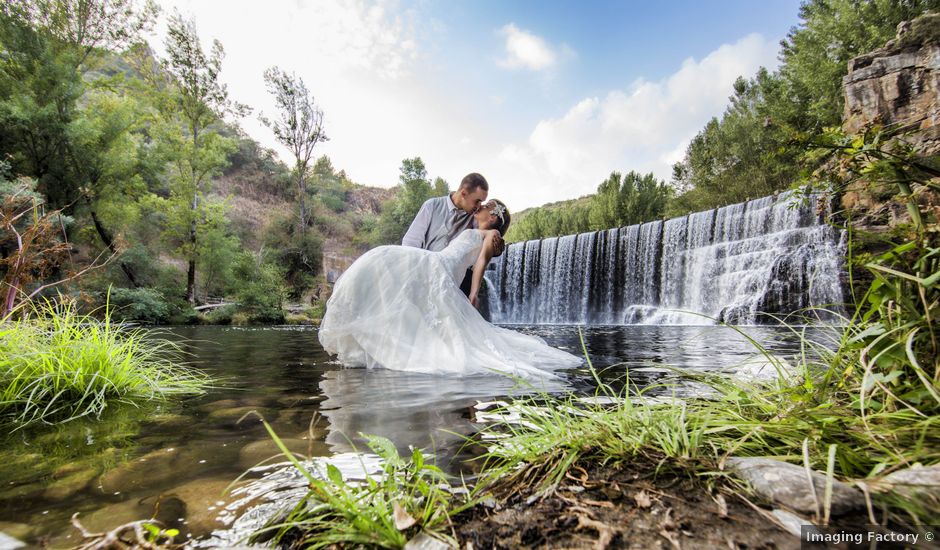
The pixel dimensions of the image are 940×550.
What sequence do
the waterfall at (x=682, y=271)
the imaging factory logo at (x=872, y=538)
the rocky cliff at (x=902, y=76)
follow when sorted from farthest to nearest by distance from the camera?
the rocky cliff at (x=902, y=76) < the waterfall at (x=682, y=271) < the imaging factory logo at (x=872, y=538)

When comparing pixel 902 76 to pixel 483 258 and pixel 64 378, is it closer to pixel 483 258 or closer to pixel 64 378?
pixel 483 258

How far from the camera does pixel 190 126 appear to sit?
17844mm

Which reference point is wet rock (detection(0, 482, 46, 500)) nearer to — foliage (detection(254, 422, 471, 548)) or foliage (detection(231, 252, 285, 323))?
foliage (detection(254, 422, 471, 548))

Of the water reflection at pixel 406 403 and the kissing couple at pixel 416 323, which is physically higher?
the kissing couple at pixel 416 323

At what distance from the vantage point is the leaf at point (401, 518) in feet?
2.41

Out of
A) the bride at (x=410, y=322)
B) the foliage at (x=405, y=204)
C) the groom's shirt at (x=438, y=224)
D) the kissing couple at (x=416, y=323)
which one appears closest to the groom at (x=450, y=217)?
the groom's shirt at (x=438, y=224)

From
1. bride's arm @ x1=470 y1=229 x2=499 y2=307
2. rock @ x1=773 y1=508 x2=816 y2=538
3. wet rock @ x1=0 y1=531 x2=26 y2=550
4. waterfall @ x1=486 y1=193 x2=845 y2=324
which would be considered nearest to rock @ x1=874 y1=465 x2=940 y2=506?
rock @ x1=773 y1=508 x2=816 y2=538

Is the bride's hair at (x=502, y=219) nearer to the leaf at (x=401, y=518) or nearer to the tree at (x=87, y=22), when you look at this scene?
the leaf at (x=401, y=518)

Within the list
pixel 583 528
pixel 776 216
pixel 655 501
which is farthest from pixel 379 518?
pixel 776 216

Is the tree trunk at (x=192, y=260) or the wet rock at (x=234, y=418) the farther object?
the tree trunk at (x=192, y=260)

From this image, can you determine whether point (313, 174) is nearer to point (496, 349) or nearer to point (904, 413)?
point (496, 349)

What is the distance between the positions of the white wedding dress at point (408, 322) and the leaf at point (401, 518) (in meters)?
2.30

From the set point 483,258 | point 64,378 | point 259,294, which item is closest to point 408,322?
point 483,258

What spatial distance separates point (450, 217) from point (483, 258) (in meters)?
0.70
